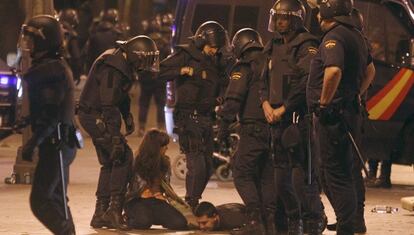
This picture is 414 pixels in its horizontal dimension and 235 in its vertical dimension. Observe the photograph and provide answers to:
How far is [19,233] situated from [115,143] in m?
1.12

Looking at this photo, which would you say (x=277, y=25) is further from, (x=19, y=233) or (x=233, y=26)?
(x=233, y=26)

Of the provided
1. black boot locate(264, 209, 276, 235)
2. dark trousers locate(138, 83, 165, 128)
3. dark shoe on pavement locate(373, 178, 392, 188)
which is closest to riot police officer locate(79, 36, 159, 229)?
black boot locate(264, 209, 276, 235)

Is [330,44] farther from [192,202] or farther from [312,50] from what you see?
[192,202]

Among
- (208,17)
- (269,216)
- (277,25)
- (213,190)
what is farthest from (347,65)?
(208,17)

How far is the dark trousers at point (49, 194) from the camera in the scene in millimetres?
Answer: 9695

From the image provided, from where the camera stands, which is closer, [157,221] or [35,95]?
[35,95]

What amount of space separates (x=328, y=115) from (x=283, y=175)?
31.9 inches

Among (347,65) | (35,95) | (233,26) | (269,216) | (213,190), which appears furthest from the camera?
(233,26)

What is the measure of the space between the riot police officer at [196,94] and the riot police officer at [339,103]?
7.31ft

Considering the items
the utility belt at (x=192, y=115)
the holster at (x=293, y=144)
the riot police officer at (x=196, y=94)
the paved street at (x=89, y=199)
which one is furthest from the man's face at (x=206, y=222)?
the utility belt at (x=192, y=115)

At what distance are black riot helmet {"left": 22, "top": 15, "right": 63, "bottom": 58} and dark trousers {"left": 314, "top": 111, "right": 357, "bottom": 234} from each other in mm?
2143

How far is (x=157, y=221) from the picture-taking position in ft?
38.2

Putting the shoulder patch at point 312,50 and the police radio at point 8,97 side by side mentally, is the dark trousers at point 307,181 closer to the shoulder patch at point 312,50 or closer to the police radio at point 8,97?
the shoulder patch at point 312,50

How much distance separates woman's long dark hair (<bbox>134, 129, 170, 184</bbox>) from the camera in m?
11.7
